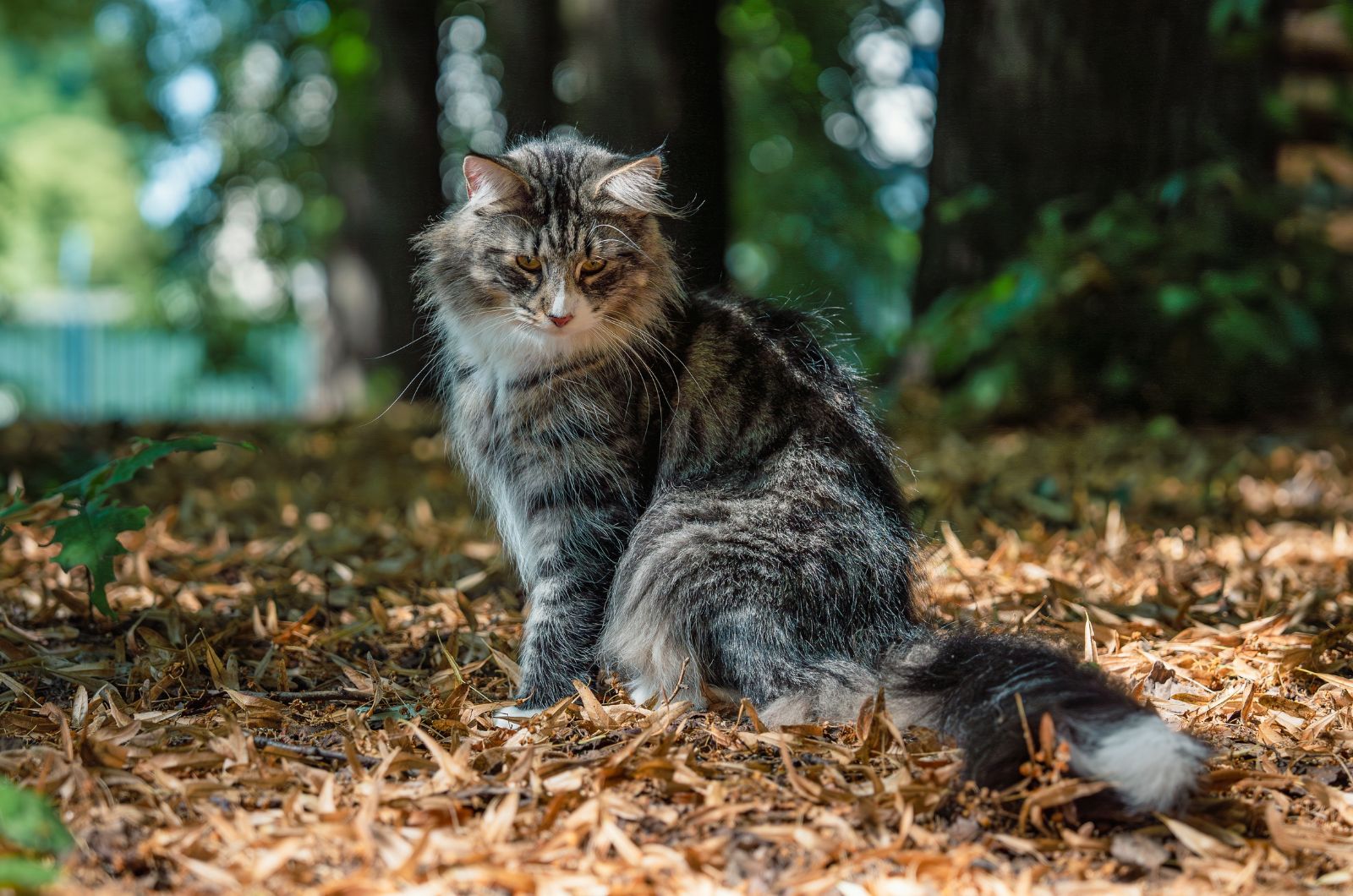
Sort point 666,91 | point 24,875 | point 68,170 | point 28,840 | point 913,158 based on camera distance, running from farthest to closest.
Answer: point 68,170
point 913,158
point 666,91
point 28,840
point 24,875

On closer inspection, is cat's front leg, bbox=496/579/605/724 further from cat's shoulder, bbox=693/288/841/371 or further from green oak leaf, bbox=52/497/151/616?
green oak leaf, bbox=52/497/151/616

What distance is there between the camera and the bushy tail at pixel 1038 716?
6.43 ft

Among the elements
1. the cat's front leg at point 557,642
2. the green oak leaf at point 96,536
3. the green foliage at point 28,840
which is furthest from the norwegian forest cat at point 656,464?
the green foliage at point 28,840

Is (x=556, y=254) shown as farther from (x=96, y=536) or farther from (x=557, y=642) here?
(x=96, y=536)

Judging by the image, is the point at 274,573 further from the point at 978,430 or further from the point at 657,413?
the point at 978,430

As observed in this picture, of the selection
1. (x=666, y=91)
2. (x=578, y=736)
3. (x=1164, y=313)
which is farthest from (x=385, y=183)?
(x=578, y=736)

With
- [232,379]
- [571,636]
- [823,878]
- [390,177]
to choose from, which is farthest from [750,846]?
[232,379]

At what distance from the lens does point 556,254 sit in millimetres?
3002

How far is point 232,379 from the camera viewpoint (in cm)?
1248

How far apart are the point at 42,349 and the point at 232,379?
723cm

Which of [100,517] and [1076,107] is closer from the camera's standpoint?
[100,517]

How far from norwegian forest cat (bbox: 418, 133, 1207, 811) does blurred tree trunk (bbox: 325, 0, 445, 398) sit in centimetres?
493

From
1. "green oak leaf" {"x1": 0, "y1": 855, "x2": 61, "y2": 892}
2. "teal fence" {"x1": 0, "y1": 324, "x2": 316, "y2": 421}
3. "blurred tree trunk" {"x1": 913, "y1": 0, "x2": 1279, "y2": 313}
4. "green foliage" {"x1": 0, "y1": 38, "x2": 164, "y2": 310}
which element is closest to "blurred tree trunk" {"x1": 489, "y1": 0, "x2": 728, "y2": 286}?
"blurred tree trunk" {"x1": 913, "y1": 0, "x2": 1279, "y2": 313}

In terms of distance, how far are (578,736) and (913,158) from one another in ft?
36.2
